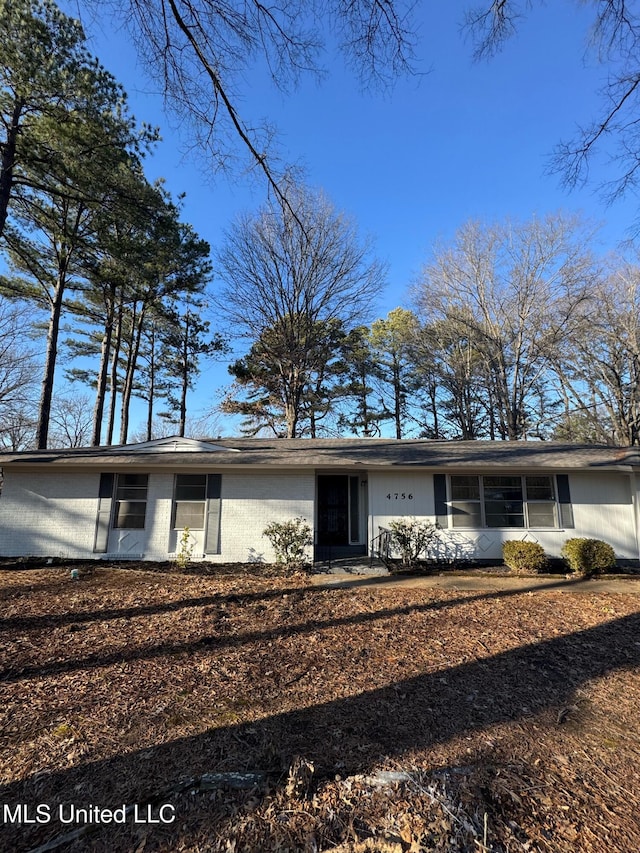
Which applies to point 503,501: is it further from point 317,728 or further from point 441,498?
point 317,728

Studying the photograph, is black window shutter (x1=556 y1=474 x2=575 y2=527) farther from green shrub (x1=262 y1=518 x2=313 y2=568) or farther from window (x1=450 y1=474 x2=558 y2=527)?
green shrub (x1=262 y1=518 x2=313 y2=568)

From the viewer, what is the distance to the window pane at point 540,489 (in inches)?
407

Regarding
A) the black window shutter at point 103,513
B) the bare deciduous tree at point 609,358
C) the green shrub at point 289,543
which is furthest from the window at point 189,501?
the bare deciduous tree at point 609,358

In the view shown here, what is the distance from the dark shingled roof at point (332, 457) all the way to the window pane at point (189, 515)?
3.34ft

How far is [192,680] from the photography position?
→ 4.12 metres

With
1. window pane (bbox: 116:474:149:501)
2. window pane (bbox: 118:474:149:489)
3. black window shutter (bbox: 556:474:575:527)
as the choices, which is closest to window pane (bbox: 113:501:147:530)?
window pane (bbox: 116:474:149:501)

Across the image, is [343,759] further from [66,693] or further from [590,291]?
[590,291]

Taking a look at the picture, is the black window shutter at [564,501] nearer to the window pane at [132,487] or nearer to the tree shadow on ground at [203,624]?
the tree shadow on ground at [203,624]

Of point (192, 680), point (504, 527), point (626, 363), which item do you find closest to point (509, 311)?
point (626, 363)

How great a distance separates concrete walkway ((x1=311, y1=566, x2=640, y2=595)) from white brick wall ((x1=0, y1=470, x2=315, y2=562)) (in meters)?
2.00

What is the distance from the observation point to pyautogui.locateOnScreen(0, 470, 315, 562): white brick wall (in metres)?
9.95

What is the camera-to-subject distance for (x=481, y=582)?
8281mm

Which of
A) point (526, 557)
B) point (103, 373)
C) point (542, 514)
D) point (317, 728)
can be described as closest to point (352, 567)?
point (526, 557)

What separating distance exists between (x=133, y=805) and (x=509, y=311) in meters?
20.9
